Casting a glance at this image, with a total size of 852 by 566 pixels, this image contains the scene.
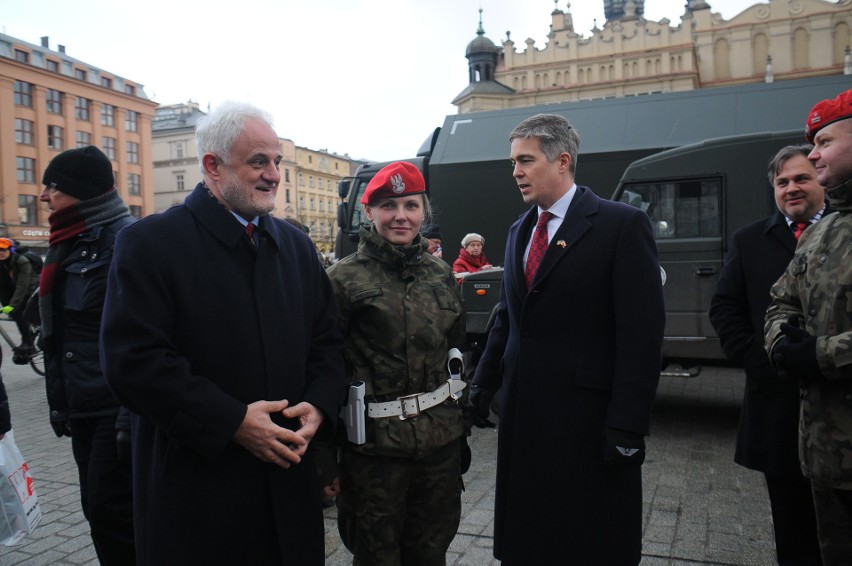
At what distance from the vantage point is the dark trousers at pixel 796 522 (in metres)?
2.83

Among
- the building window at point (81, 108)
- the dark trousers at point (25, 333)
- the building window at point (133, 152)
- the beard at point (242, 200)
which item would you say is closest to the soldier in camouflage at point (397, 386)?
the beard at point (242, 200)

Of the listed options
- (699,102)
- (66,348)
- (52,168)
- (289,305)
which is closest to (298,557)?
(289,305)

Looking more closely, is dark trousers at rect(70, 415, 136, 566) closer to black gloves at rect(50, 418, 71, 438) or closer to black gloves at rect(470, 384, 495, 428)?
black gloves at rect(50, 418, 71, 438)

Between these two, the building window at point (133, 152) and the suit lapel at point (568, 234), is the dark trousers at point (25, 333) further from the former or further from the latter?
the building window at point (133, 152)

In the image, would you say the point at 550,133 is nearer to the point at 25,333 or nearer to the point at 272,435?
the point at 272,435

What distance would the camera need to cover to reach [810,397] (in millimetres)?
2100

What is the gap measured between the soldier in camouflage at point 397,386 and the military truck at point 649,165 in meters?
3.87

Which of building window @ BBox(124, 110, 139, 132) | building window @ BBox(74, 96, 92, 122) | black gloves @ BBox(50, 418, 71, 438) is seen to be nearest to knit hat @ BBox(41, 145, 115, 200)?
black gloves @ BBox(50, 418, 71, 438)

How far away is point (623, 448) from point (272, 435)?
1175 mm

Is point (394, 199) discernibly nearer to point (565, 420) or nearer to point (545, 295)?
point (545, 295)

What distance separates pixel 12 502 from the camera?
298cm

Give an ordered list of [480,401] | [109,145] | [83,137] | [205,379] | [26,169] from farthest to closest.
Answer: [109,145]
[83,137]
[26,169]
[480,401]
[205,379]

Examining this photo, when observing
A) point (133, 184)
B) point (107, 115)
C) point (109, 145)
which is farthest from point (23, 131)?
point (133, 184)

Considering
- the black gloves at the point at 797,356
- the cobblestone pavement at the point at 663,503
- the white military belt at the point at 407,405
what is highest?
the black gloves at the point at 797,356
